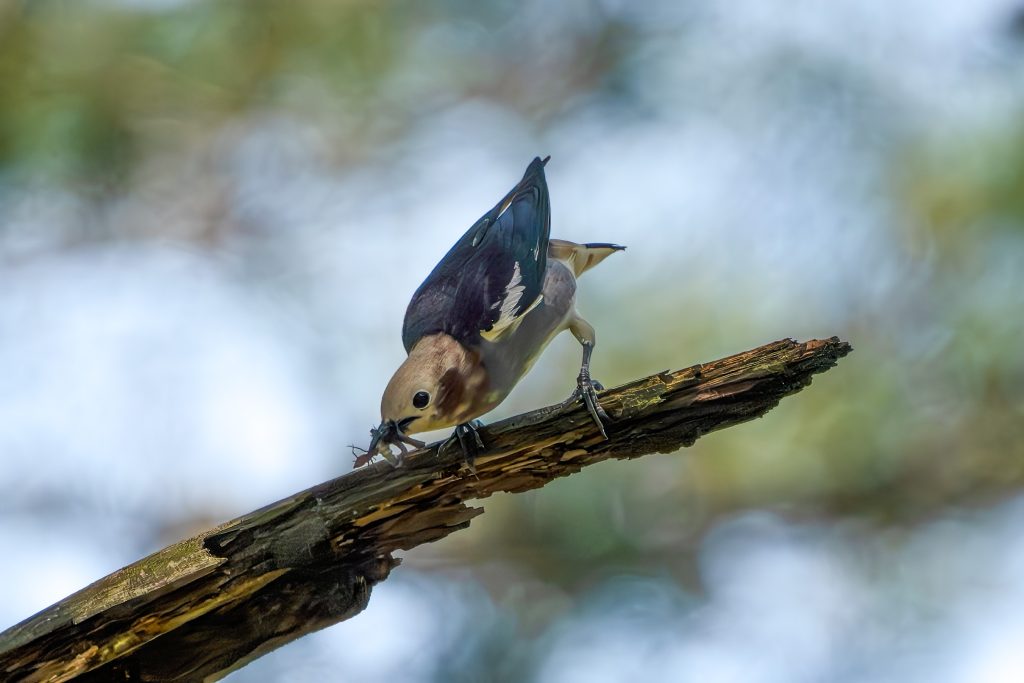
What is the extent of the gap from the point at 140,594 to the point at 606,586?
1.21 meters

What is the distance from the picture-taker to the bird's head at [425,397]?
1455 mm

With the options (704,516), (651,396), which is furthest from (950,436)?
(651,396)

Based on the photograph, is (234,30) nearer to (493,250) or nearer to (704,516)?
(493,250)

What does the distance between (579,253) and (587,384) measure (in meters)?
0.58

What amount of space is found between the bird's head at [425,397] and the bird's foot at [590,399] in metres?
0.16

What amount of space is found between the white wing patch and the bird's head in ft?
0.23

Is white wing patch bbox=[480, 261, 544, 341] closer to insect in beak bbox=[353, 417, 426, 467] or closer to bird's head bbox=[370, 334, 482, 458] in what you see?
bird's head bbox=[370, 334, 482, 458]

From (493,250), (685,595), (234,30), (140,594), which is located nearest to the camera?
(140,594)

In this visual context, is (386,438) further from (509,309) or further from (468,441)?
(509,309)

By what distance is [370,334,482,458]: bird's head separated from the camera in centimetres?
146

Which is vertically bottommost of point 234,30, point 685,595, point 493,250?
point 685,595

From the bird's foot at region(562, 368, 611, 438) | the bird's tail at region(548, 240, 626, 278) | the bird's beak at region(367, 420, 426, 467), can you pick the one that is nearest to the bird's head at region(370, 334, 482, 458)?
the bird's beak at region(367, 420, 426, 467)

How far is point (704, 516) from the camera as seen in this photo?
2.35 meters

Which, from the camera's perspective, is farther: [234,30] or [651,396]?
[234,30]
